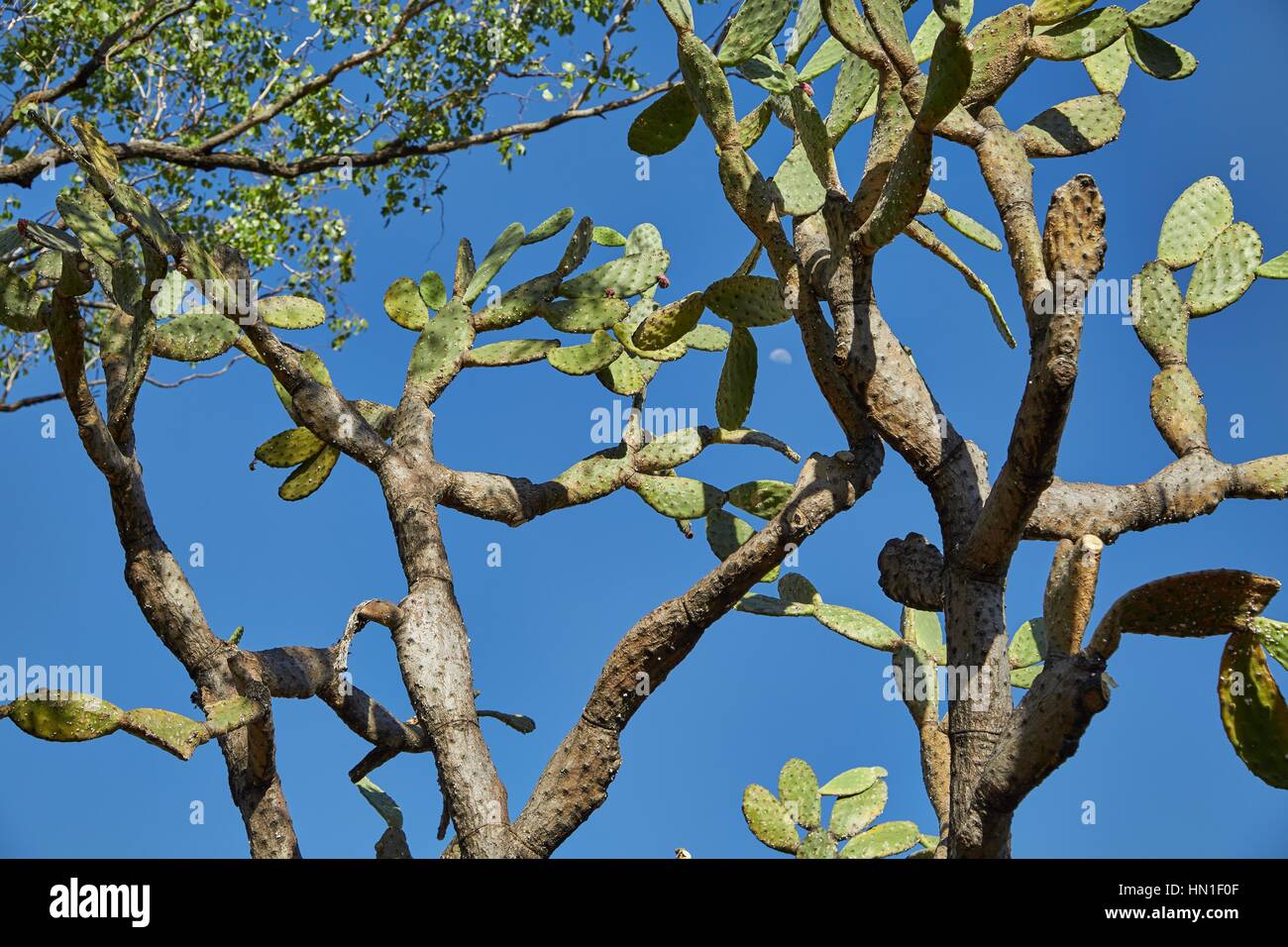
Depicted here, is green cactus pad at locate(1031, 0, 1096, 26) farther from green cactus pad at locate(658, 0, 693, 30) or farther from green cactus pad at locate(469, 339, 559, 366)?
green cactus pad at locate(469, 339, 559, 366)

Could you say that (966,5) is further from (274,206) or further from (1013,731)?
(274,206)

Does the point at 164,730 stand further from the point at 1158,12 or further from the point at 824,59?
the point at 1158,12

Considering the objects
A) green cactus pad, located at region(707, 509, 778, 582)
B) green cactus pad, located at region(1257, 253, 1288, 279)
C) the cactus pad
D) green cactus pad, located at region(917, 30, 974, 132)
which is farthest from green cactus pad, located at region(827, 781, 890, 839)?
green cactus pad, located at region(917, 30, 974, 132)

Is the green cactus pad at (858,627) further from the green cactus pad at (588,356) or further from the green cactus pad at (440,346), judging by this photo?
the green cactus pad at (440,346)

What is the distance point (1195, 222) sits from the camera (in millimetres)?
3846

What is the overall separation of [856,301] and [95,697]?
192 centimetres

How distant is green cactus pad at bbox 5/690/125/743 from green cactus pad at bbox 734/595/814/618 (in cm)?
187

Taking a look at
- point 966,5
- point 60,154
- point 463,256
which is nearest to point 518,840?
point 463,256

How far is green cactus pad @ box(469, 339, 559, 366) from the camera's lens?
3.99 metres

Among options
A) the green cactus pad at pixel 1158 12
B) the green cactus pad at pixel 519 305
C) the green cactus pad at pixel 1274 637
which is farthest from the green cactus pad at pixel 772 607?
the green cactus pad at pixel 1158 12

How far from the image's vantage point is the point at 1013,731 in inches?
90.5

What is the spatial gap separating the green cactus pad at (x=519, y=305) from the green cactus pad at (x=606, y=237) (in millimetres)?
478
